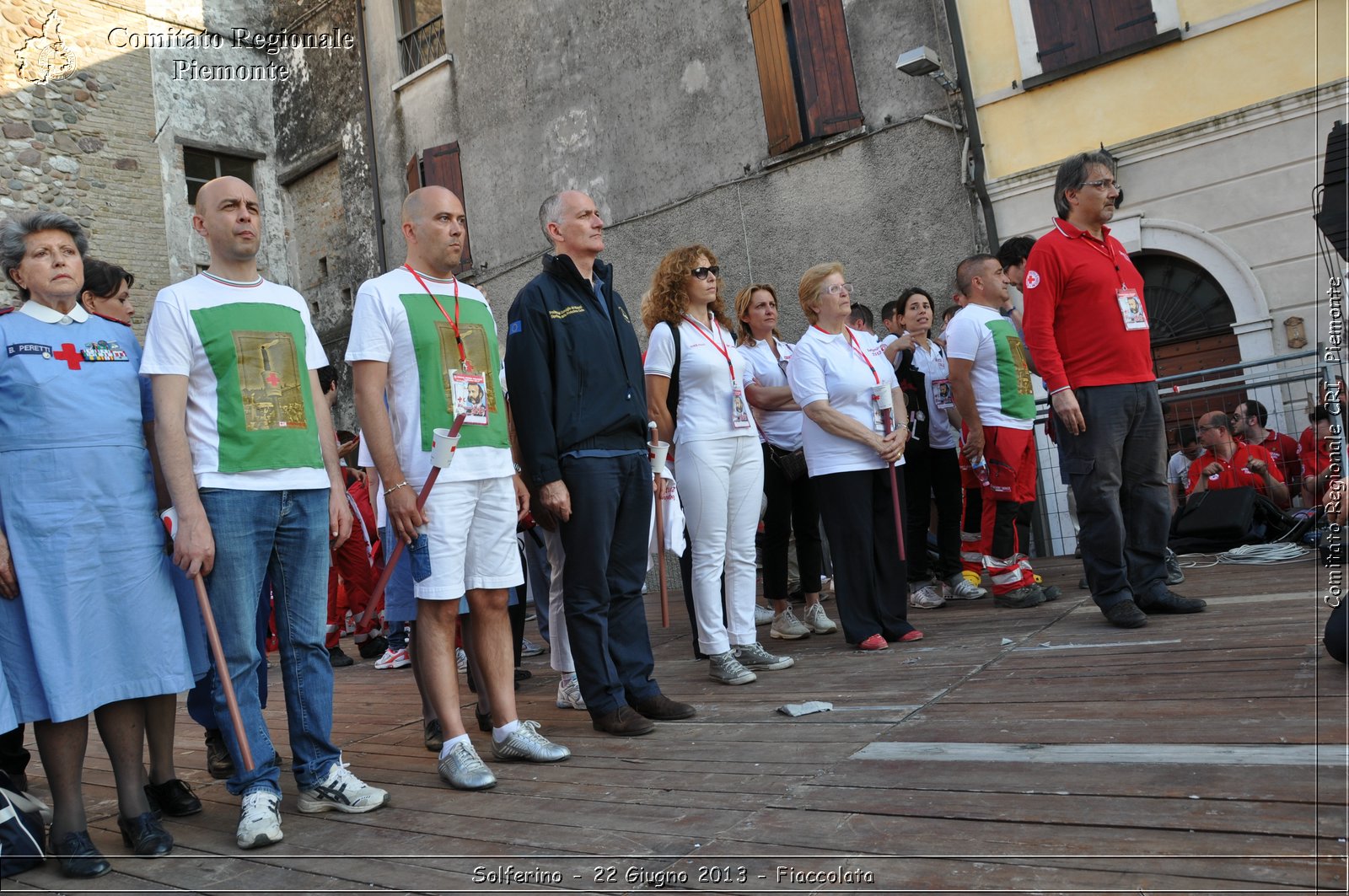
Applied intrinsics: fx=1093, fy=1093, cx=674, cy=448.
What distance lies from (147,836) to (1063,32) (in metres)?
9.85

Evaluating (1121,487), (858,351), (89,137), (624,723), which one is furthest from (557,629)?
(89,137)

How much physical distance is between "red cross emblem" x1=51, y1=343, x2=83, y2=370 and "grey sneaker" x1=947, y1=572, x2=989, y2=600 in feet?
15.8

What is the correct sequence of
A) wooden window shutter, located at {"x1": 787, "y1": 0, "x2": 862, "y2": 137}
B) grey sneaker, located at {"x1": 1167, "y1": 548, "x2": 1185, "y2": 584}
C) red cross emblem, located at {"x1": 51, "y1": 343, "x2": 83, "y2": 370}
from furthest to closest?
wooden window shutter, located at {"x1": 787, "y1": 0, "x2": 862, "y2": 137} → grey sneaker, located at {"x1": 1167, "y1": 548, "x2": 1185, "y2": 584} → red cross emblem, located at {"x1": 51, "y1": 343, "x2": 83, "y2": 370}


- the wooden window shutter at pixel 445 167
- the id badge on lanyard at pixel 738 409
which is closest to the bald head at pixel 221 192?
the id badge on lanyard at pixel 738 409

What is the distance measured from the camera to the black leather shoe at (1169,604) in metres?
4.73

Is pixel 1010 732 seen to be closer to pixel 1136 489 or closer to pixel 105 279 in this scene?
pixel 1136 489

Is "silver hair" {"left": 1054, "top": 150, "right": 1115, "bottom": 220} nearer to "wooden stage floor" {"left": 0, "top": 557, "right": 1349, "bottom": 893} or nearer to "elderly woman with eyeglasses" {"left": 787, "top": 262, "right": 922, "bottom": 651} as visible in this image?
"elderly woman with eyeglasses" {"left": 787, "top": 262, "right": 922, "bottom": 651}

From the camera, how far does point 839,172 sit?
1131cm

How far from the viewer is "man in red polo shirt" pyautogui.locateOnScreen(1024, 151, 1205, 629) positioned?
4742mm

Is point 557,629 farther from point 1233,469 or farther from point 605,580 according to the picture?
point 1233,469

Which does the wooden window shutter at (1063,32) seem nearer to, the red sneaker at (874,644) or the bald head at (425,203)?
the red sneaker at (874,644)

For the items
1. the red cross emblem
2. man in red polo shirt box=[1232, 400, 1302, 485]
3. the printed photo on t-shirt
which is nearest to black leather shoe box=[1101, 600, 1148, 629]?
the printed photo on t-shirt

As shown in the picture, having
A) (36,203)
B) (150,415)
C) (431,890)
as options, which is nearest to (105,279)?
(150,415)

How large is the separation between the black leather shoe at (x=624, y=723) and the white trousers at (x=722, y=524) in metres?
0.79
